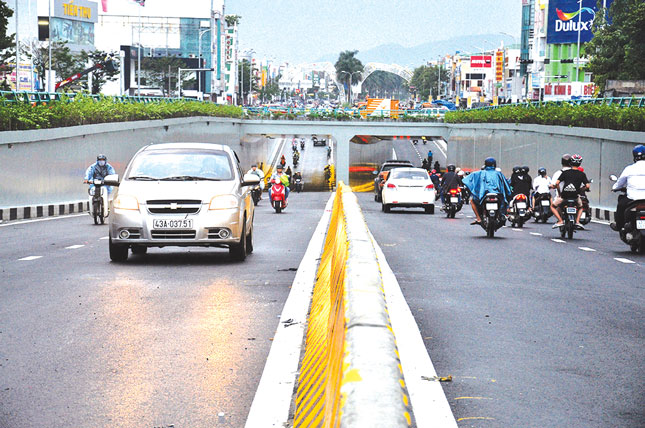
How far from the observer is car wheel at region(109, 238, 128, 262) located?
1441cm

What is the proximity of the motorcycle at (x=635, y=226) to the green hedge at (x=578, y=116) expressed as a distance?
17105mm

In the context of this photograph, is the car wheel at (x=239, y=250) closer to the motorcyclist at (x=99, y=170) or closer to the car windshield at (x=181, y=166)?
the car windshield at (x=181, y=166)

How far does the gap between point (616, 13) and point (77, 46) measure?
77.1 meters

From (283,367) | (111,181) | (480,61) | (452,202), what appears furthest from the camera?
(480,61)

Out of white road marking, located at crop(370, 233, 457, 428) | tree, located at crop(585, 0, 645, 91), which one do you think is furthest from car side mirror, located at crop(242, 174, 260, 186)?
tree, located at crop(585, 0, 645, 91)

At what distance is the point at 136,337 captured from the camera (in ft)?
27.1

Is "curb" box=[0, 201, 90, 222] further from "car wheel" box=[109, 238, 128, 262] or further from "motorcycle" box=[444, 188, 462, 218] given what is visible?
"car wheel" box=[109, 238, 128, 262]

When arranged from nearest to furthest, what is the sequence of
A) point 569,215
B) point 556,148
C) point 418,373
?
point 418,373, point 569,215, point 556,148

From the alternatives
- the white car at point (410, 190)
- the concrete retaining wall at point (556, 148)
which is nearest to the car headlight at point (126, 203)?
the white car at point (410, 190)

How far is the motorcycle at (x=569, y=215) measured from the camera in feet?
68.3

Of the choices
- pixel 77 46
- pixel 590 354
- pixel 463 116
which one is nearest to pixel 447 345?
pixel 590 354

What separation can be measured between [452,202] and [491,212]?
466 inches

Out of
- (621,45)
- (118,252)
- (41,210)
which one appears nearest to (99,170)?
(41,210)

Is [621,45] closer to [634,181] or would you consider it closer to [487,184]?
[487,184]
